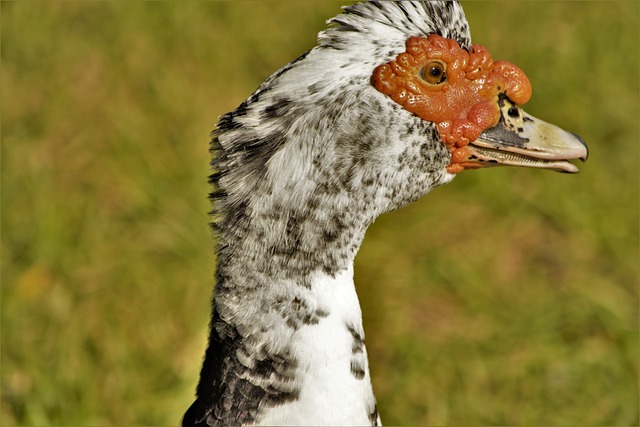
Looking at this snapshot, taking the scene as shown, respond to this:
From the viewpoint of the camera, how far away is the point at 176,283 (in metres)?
3.80

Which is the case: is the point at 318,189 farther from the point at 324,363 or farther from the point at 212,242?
the point at 212,242

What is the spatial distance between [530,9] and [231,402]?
13.2 ft

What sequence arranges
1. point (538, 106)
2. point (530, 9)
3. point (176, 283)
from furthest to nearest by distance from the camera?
point (530, 9) → point (538, 106) → point (176, 283)

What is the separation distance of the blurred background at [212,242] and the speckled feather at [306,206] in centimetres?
148

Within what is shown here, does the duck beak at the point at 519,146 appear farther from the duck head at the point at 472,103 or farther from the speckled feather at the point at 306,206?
the speckled feather at the point at 306,206

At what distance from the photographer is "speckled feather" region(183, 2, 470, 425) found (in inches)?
71.2

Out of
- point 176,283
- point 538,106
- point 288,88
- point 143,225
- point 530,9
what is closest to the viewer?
point 288,88

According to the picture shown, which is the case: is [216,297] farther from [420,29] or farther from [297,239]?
[420,29]

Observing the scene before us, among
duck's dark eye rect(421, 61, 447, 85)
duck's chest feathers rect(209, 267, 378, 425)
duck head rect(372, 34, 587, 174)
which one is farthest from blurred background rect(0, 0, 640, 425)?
duck's dark eye rect(421, 61, 447, 85)

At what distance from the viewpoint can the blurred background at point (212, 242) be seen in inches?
134

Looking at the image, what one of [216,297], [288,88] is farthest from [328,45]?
[216,297]

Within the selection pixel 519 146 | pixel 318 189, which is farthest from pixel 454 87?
pixel 318 189

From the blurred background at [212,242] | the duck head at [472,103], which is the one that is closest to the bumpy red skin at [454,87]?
the duck head at [472,103]

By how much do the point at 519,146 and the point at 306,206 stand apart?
0.59m
